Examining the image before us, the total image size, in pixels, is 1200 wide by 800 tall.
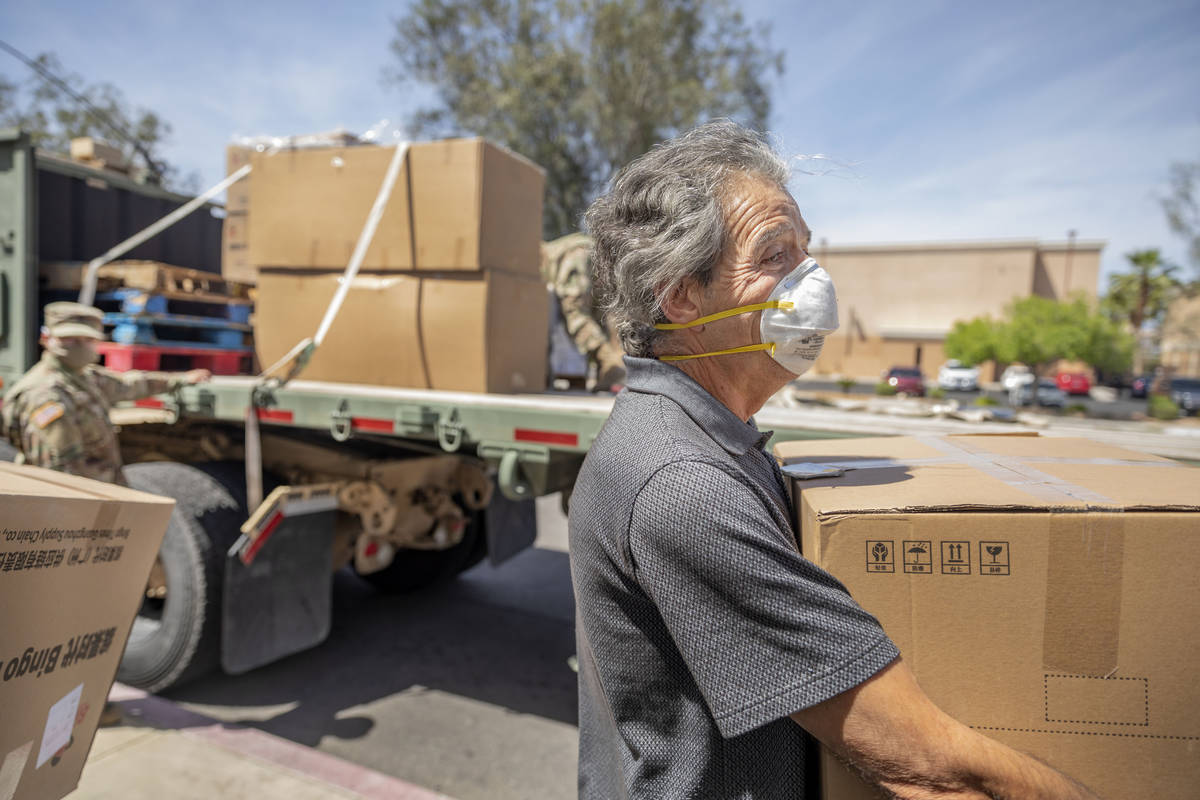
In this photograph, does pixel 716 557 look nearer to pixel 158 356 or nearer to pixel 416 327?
pixel 416 327

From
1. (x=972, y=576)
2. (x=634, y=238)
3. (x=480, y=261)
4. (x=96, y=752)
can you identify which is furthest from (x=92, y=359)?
(x=972, y=576)

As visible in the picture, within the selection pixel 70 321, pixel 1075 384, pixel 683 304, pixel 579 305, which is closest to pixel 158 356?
pixel 70 321

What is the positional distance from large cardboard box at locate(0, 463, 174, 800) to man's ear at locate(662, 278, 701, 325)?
3.94 feet

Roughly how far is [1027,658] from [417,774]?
9.68 feet

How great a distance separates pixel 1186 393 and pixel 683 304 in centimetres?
3325

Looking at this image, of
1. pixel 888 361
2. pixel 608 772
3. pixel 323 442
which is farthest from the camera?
pixel 888 361

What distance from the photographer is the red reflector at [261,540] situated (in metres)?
3.39

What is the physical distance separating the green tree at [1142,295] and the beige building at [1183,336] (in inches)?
19.7

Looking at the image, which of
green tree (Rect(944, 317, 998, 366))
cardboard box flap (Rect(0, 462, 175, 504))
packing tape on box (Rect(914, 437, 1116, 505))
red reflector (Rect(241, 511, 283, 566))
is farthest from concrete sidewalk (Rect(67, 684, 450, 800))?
green tree (Rect(944, 317, 998, 366))

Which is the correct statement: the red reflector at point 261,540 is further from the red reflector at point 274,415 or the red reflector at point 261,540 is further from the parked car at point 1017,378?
the parked car at point 1017,378

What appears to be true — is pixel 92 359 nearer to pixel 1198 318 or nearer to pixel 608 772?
pixel 608 772

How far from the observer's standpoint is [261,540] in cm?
351

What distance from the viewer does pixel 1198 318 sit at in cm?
3288

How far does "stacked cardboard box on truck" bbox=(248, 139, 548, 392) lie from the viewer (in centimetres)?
327
